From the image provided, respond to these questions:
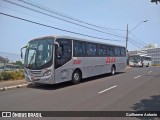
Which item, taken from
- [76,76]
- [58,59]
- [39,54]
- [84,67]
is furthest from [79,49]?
[39,54]

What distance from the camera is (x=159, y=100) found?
11.3 metres

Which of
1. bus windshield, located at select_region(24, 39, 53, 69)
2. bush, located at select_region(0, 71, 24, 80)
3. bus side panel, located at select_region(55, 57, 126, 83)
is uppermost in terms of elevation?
bus windshield, located at select_region(24, 39, 53, 69)

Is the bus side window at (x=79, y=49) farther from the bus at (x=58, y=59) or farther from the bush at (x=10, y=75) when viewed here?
the bush at (x=10, y=75)

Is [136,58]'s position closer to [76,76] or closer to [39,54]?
[76,76]

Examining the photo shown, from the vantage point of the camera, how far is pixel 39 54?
49.6 ft

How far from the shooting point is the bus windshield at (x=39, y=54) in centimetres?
1484

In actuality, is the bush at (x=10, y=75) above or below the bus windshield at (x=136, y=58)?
below

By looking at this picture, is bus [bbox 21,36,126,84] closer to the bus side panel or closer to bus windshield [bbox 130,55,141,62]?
the bus side panel

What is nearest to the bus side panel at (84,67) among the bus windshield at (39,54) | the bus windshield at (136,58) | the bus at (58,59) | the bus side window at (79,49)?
the bus at (58,59)

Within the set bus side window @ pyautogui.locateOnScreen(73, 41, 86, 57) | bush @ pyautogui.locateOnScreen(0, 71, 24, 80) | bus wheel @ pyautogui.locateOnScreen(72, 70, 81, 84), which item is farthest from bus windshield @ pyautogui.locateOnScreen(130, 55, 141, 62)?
bus wheel @ pyautogui.locateOnScreen(72, 70, 81, 84)

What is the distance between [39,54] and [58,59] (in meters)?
1.16

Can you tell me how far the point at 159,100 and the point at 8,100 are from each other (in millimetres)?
6681

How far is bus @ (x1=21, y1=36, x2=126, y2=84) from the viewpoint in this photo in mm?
→ 14805

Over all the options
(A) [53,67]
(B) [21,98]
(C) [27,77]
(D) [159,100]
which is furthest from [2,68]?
(D) [159,100]
